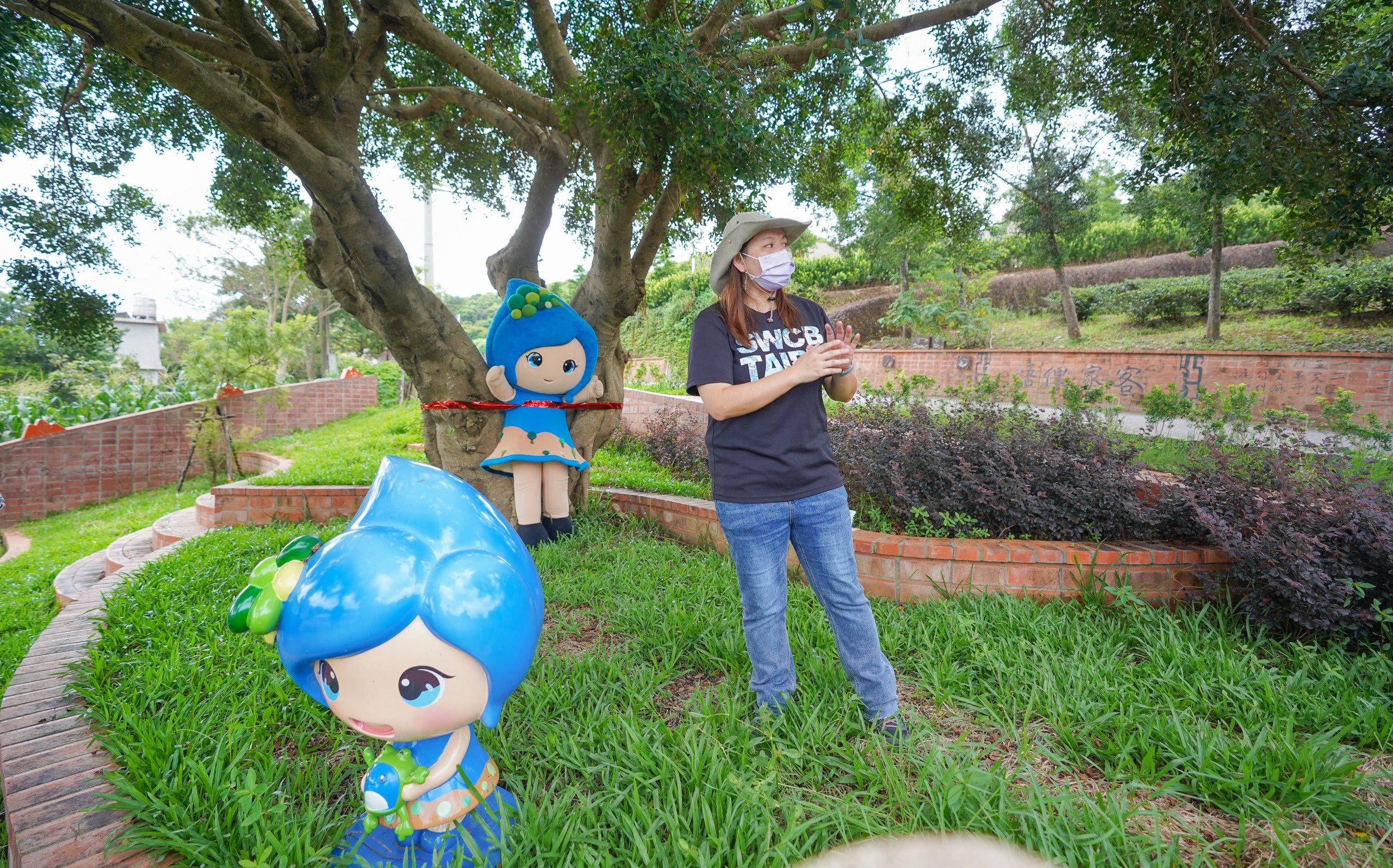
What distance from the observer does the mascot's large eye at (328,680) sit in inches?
60.9

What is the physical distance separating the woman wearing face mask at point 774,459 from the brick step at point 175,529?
5448mm

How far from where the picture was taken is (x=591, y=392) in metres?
4.75

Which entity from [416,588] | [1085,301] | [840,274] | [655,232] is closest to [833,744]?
[416,588]

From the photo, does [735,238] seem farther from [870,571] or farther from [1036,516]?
[1036,516]

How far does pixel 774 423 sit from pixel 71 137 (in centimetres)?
685

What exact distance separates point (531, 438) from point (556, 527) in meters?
0.70

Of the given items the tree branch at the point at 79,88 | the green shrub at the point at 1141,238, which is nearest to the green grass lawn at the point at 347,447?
the tree branch at the point at 79,88

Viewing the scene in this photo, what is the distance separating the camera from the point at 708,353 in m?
2.10

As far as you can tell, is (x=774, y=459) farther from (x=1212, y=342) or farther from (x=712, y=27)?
(x=1212, y=342)

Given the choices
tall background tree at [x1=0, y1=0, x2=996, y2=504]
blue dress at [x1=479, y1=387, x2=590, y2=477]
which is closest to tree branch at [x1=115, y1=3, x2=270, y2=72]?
tall background tree at [x1=0, y1=0, x2=996, y2=504]

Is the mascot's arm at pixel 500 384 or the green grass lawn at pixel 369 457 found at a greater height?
the mascot's arm at pixel 500 384

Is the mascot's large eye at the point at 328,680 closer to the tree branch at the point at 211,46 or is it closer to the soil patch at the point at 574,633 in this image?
the soil patch at the point at 574,633

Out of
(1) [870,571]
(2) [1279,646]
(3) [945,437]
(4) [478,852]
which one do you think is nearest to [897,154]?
(3) [945,437]

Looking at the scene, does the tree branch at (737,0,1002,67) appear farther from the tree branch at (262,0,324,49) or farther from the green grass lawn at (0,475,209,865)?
the green grass lawn at (0,475,209,865)
